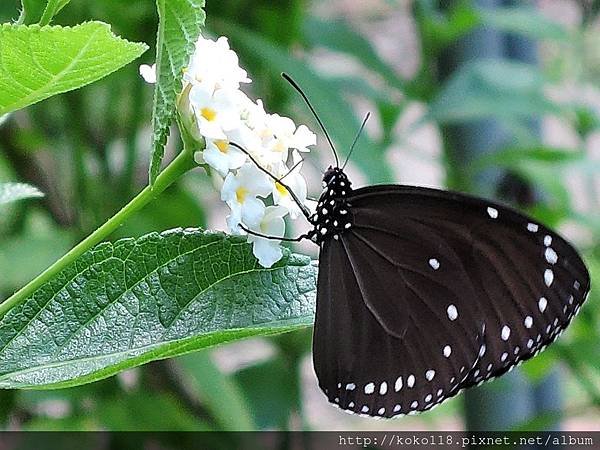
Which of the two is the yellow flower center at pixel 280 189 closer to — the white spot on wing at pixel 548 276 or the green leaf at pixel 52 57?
the green leaf at pixel 52 57

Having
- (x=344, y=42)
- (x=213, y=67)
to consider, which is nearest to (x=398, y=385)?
(x=213, y=67)

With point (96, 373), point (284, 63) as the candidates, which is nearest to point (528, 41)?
point (284, 63)

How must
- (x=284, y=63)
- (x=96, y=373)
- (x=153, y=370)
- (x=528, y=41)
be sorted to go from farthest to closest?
(x=528, y=41) → (x=153, y=370) → (x=284, y=63) → (x=96, y=373)

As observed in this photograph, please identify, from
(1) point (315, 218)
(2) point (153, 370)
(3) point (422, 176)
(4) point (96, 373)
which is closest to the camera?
(4) point (96, 373)

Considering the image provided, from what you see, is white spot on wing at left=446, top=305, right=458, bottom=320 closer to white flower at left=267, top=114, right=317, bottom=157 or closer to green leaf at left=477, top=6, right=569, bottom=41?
white flower at left=267, top=114, right=317, bottom=157

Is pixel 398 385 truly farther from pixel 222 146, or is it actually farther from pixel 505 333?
pixel 222 146

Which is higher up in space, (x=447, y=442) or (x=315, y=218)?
(x=315, y=218)

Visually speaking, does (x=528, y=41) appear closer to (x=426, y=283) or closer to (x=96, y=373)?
(x=426, y=283)
